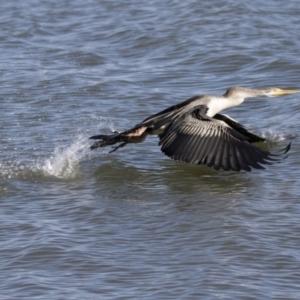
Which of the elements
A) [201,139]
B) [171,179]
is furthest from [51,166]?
[201,139]

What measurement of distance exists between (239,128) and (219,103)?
1.42ft

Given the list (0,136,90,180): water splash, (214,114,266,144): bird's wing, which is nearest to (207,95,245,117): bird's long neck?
(214,114,266,144): bird's wing

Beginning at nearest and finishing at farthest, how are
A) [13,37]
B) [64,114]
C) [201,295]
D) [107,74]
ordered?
[201,295] → [64,114] → [107,74] → [13,37]

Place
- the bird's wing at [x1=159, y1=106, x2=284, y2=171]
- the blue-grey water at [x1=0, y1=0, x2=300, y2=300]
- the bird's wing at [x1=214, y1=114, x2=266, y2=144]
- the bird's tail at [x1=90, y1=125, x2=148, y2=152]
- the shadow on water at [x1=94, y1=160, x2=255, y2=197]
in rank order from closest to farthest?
the blue-grey water at [x1=0, y1=0, x2=300, y2=300] → the bird's wing at [x1=159, y1=106, x2=284, y2=171] → the shadow on water at [x1=94, y1=160, x2=255, y2=197] → the bird's tail at [x1=90, y1=125, x2=148, y2=152] → the bird's wing at [x1=214, y1=114, x2=266, y2=144]

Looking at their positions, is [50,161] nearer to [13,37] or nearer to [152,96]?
[152,96]

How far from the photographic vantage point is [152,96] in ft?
39.9

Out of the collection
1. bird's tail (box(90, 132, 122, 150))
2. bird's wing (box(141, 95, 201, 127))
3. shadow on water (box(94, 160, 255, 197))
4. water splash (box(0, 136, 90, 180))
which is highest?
bird's wing (box(141, 95, 201, 127))

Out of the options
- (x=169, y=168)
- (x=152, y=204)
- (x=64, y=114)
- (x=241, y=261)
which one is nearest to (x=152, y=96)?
(x=64, y=114)

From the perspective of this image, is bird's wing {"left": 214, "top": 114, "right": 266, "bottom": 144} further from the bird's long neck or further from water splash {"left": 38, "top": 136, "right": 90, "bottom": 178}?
water splash {"left": 38, "top": 136, "right": 90, "bottom": 178}

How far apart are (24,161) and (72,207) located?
1632 millimetres

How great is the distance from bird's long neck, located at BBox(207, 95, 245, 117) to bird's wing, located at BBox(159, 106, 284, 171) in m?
0.53

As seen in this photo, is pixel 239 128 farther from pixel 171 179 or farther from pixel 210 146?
pixel 210 146

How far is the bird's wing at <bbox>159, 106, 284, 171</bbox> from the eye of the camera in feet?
28.2

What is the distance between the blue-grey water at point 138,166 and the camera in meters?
6.59
